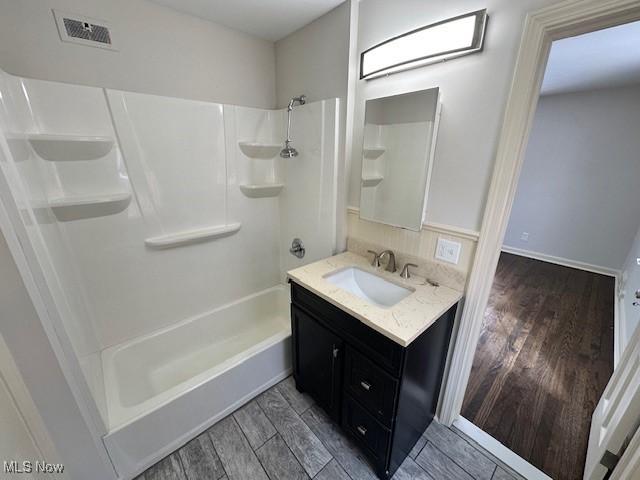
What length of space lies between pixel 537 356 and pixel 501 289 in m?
1.12

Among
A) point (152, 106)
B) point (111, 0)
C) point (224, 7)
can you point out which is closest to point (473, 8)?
point (224, 7)

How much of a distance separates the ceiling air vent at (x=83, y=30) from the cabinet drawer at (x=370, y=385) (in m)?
2.09

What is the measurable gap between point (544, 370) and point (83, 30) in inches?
140

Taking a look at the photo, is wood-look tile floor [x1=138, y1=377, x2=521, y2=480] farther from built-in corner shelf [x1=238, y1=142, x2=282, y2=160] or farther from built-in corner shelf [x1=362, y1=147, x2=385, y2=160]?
built-in corner shelf [x1=238, y1=142, x2=282, y2=160]

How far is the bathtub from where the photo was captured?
124 cm

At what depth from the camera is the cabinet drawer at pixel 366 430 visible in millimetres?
1179

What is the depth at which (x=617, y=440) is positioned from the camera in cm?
99

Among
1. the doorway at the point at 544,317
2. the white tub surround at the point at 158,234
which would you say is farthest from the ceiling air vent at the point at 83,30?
the doorway at the point at 544,317

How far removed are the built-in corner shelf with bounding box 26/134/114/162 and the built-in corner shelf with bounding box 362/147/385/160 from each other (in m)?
1.42

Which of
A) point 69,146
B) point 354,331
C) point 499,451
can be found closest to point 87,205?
point 69,146

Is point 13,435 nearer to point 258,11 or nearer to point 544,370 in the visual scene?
point 258,11
